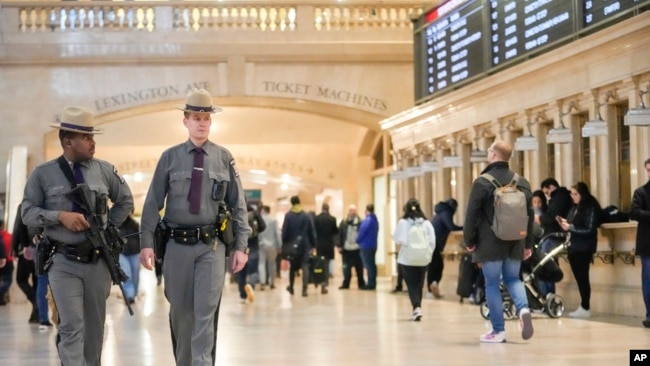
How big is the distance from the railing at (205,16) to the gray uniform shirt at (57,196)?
17.1 metres

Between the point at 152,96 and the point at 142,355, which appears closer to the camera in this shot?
the point at 142,355

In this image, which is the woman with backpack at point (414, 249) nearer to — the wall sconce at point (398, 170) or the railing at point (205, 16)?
the wall sconce at point (398, 170)

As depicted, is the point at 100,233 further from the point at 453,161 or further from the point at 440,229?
the point at 440,229

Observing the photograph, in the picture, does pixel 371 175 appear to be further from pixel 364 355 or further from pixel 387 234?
pixel 364 355

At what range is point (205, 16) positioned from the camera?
2472 cm

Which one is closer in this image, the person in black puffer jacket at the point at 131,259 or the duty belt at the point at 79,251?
the duty belt at the point at 79,251

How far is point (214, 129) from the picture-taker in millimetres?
31641

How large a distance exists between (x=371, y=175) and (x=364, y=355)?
2240 cm

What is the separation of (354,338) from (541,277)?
10.2ft

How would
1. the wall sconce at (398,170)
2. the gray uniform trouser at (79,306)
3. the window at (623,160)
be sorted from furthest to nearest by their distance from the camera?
1. the wall sconce at (398,170)
2. the window at (623,160)
3. the gray uniform trouser at (79,306)

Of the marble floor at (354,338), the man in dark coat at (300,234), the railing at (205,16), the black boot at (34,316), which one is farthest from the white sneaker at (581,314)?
the railing at (205,16)

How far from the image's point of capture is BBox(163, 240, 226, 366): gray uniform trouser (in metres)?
7.33

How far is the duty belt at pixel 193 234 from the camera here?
7.36 m

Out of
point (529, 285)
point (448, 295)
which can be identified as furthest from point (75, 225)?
point (448, 295)
